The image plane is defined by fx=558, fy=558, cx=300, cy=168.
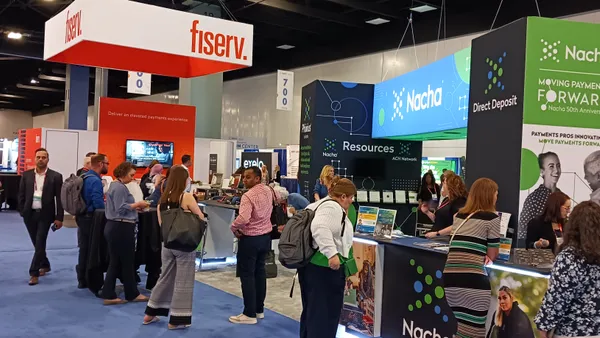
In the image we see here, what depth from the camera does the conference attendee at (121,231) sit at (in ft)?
16.3

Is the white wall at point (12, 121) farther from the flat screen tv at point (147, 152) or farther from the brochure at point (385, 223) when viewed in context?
the brochure at point (385, 223)

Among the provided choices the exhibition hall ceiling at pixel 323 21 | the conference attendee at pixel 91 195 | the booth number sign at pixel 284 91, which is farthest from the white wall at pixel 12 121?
the conference attendee at pixel 91 195

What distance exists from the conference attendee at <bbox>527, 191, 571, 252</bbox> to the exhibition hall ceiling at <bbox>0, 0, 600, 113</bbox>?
21.0ft


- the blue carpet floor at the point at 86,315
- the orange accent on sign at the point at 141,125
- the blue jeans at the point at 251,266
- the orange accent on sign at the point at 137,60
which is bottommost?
the blue carpet floor at the point at 86,315

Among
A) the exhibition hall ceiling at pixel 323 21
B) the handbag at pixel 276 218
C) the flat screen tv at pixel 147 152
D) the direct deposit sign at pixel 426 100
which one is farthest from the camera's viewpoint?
the flat screen tv at pixel 147 152

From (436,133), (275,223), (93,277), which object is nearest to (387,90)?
(436,133)

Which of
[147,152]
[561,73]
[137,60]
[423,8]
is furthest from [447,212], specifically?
[147,152]

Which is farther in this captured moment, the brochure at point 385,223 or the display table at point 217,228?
the display table at point 217,228

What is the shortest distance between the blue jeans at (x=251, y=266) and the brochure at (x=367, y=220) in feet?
2.56

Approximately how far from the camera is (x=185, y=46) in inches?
193

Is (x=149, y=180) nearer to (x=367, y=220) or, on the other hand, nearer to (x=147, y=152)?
(x=147, y=152)

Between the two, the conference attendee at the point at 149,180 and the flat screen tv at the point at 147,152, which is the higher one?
the flat screen tv at the point at 147,152

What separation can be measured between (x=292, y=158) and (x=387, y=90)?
7.51 meters

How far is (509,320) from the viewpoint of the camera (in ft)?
10.7
